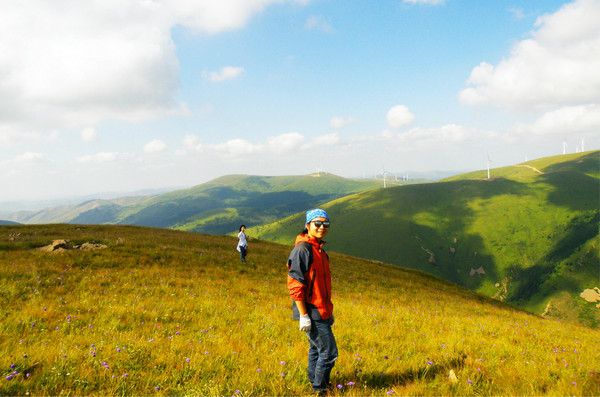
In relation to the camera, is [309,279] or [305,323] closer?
[305,323]

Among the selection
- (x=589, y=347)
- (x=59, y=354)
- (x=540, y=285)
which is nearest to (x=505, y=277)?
(x=540, y=285)

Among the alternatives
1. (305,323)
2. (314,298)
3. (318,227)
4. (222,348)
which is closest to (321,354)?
(305,323)

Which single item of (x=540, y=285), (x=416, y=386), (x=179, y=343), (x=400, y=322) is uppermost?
(x=179, y=343)

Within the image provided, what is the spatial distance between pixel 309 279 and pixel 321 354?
4.23 feet

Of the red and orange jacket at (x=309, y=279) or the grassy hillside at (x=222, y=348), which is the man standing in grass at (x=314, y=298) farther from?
the grassy hillside at (x=222, y=348)

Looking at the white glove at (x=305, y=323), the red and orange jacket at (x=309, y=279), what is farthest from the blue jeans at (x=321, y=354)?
the white glove at (x=305, y=323)

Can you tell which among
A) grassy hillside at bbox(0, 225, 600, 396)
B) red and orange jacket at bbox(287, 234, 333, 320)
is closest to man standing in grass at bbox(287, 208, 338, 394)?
red and orange jacket at bbox(287, 234, 333, 320)

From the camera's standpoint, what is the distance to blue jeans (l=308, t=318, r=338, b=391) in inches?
225

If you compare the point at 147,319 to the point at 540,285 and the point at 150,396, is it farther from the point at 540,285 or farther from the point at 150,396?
the point at 540,285

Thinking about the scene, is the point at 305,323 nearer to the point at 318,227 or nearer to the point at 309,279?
the point at 309,279

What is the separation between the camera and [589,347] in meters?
10.6

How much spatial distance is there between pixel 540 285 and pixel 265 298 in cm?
20539

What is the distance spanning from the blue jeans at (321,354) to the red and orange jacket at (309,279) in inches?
8.9

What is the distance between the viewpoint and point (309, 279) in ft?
19.2
